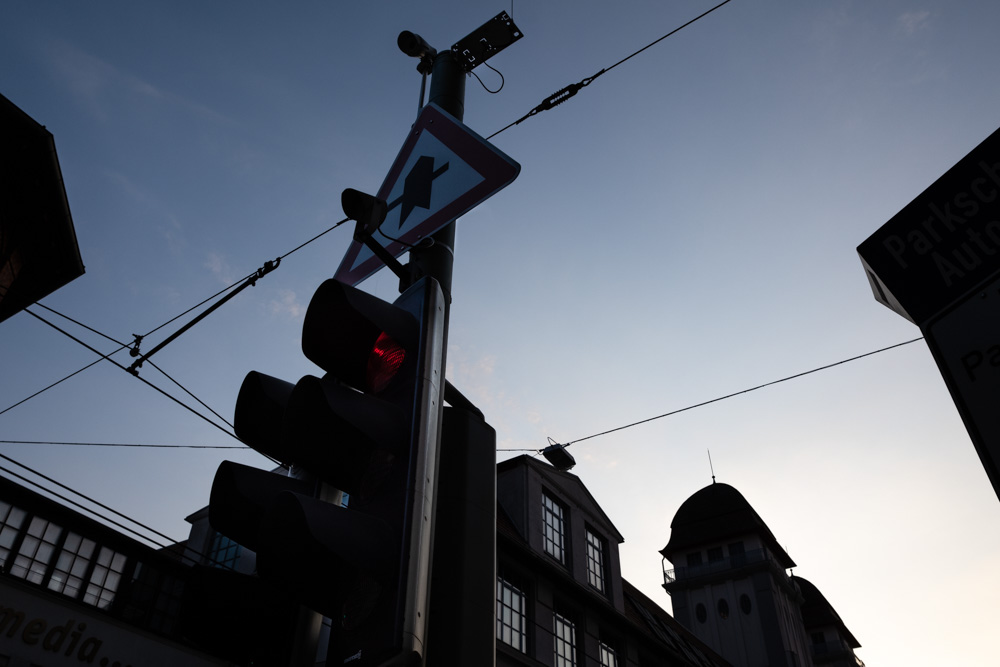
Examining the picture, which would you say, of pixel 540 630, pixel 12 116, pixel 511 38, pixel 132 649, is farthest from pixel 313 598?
pixel 540 630

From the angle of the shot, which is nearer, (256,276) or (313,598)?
(313,598)

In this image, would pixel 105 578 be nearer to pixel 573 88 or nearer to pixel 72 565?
pixel 72 565

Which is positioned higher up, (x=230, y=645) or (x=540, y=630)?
(x=540, y=630)

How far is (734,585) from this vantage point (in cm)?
4894

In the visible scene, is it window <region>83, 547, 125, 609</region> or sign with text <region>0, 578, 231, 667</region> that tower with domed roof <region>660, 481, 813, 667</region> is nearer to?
sign with text <region>0, 578, 231, 667</region>

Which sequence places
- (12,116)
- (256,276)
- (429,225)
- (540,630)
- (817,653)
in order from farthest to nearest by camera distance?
1. (817,653)
2. (540,630)
3. (12,116)
4. (256,276)
5. (429,225)

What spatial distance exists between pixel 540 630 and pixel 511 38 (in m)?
16.9

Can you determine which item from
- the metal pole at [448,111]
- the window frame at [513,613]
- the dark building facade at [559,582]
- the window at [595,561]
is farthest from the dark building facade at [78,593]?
the window at [595,561]

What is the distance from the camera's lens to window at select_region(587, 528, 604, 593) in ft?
74.5

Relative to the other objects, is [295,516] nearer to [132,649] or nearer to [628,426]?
[628,426]

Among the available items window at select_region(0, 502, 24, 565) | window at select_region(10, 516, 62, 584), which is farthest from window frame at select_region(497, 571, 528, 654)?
window at select_region(0, 502, 24, 565)

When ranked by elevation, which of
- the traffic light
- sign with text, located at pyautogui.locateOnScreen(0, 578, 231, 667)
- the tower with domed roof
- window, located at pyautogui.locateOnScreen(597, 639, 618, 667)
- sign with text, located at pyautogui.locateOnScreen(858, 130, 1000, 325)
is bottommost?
the traffic light

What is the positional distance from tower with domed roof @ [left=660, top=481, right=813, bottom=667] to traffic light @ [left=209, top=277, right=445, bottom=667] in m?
49.2

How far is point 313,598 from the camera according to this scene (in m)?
1.99
